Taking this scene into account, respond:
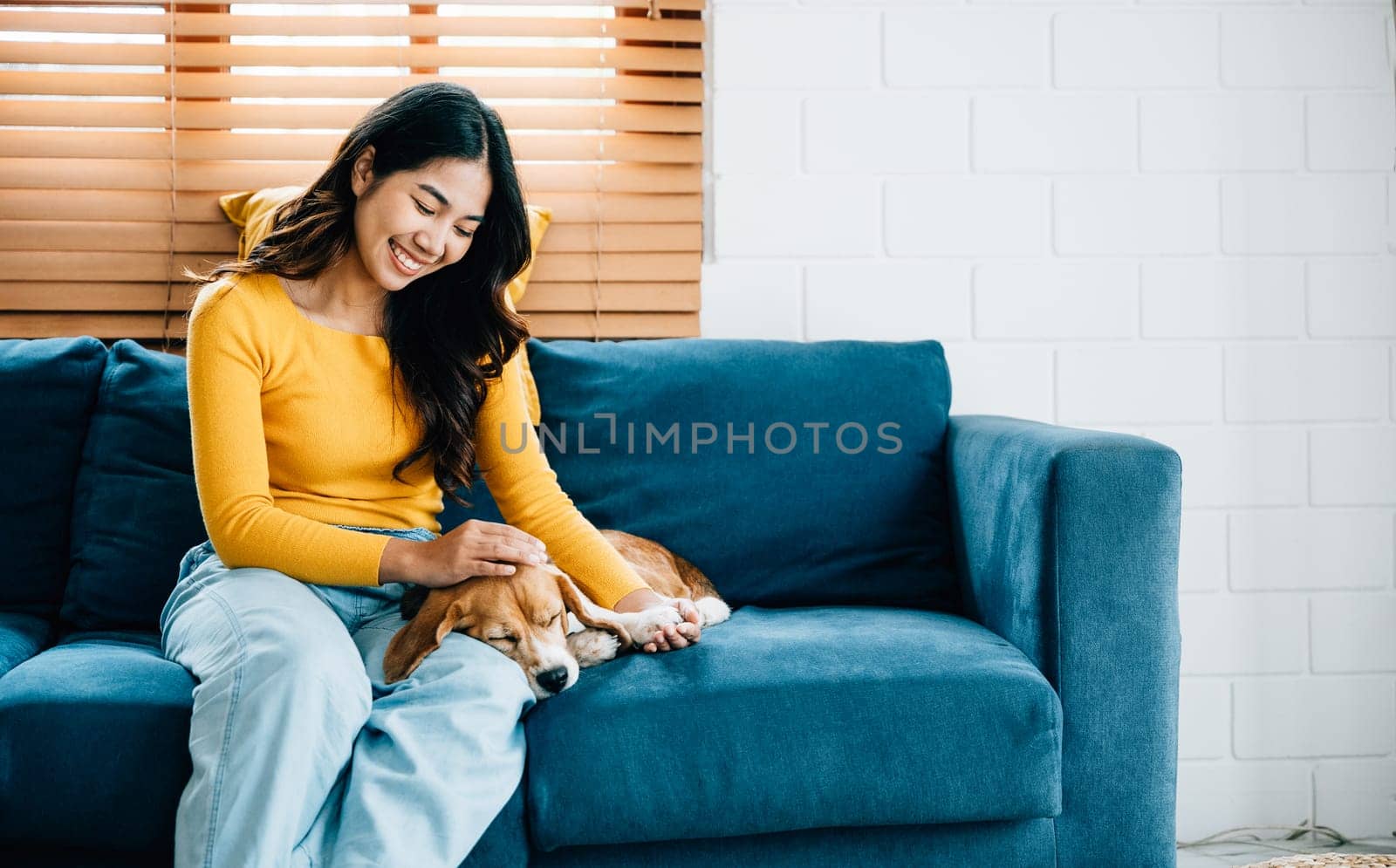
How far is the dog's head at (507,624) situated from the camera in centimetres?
141

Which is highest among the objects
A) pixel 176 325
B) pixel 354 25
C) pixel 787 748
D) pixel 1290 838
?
pixel 354 25

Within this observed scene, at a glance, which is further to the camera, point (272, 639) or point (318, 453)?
point (318, 453)

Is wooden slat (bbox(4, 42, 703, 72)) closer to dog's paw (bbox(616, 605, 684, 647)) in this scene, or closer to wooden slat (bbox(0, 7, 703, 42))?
wooden slat (bbox(0, 7, 703, 42))

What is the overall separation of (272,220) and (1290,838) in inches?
97.4

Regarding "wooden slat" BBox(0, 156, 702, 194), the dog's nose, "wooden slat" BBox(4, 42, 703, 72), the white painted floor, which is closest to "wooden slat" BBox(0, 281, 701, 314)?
"wooden slat" BBox(0, 156, 702, 194)

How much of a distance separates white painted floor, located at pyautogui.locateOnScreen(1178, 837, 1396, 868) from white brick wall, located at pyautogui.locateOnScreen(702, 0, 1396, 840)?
207mm

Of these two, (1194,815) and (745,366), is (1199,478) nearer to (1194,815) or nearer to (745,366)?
(1194,815)

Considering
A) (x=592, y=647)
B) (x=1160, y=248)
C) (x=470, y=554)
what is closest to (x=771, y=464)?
(x=592, y=647)

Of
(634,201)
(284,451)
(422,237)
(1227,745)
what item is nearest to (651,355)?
(634,201)

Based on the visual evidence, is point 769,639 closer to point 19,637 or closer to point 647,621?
point 647,621

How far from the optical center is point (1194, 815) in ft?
7.48

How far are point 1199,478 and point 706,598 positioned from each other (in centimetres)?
124

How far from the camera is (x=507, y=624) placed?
4.72 ft

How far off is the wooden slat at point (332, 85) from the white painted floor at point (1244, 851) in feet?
6.23
